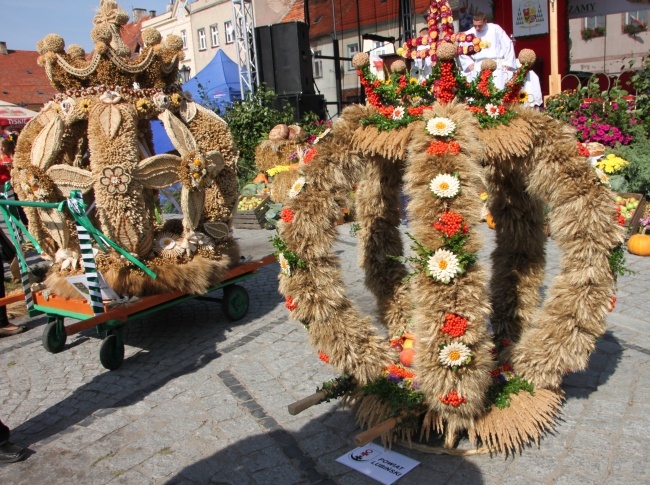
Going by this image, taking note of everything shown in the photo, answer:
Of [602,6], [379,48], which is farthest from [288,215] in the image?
[379,48]

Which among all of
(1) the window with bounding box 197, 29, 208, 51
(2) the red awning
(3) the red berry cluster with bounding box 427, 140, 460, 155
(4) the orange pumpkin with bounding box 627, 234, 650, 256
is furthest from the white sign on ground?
(1) the window with bounding box 197, 29, 208, 51

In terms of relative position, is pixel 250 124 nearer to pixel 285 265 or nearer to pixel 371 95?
pixel 371 95

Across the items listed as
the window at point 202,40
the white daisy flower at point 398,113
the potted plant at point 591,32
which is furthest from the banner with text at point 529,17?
the window at point 202,40

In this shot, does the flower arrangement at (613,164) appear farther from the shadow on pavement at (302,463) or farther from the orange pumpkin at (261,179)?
the orange pumpkin at (261,179)

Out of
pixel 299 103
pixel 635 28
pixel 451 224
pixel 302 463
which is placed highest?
pixel 635 28

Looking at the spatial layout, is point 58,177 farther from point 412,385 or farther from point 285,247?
point 412,385

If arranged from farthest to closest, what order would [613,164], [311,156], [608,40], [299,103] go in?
[608,40] → [299,103] → [613,164] → [311,156]

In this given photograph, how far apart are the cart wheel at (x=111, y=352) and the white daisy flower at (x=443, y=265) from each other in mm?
3180

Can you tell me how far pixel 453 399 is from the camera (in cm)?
314

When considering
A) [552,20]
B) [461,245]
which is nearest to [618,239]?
[461,245]

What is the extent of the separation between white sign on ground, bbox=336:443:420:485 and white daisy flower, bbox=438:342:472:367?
2.46 ft

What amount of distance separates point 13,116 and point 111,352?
16.5 meters

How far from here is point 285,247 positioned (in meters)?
3.52

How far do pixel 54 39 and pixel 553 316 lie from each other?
4777mm
